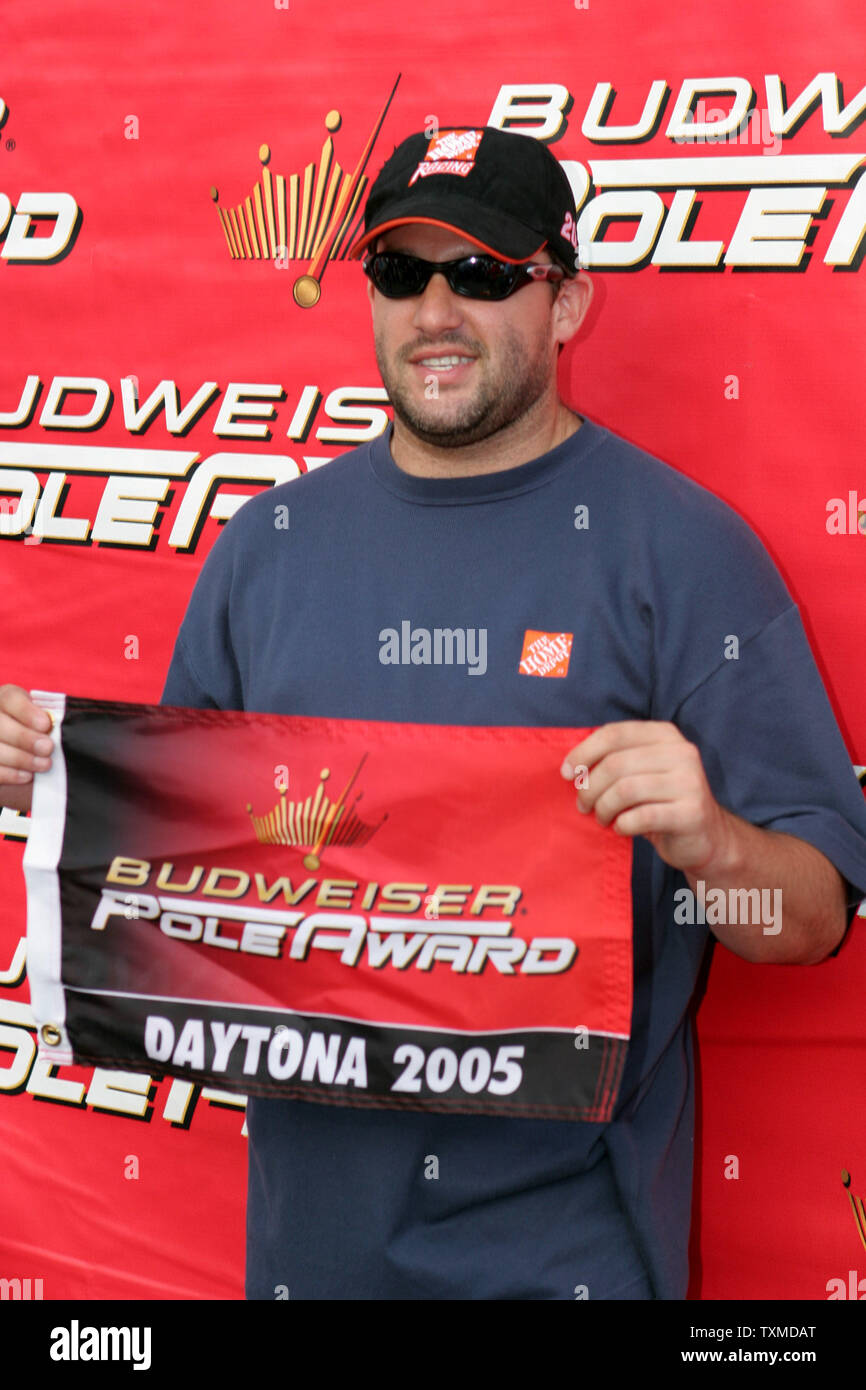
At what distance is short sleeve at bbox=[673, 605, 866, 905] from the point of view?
63.5 inches

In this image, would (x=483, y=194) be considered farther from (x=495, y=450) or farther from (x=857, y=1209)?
(x=857, y=1209)

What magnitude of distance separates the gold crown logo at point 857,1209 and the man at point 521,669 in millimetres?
449

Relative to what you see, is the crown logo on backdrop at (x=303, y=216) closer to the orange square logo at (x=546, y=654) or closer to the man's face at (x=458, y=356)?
the man's face at (x=458, y=356)

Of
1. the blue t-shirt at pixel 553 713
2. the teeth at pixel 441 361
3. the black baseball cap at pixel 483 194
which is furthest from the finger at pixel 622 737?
the black baseball cap at pixel 483 194

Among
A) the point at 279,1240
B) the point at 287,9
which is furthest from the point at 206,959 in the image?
the point at 287,9

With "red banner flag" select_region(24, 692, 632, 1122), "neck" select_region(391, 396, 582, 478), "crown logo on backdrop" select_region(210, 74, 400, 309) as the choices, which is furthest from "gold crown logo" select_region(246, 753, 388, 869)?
"crown logo on backdrop" select_region(210, 74, 400, 309)

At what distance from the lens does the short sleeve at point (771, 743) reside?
1.61 metres

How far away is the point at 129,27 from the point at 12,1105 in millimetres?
2111

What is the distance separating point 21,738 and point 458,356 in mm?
799

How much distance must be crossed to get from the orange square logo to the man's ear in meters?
0.46

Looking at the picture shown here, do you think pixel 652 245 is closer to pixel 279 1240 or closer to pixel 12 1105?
pixel 279 1240

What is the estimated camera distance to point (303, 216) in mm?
2256

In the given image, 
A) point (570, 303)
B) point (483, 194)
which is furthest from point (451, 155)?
point (570, 303)
